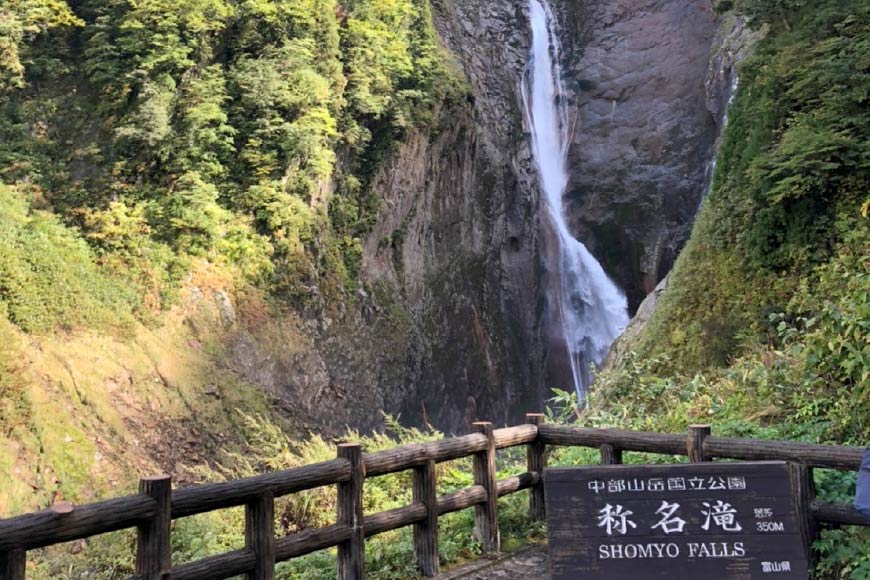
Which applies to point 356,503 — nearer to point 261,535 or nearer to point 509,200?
point 261,535

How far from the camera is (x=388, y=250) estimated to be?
61.1 feet

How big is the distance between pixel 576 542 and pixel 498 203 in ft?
67.0

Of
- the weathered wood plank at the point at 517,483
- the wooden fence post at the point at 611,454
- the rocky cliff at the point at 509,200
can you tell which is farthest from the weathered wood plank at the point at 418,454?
the rocky cliff at the point at 509,200

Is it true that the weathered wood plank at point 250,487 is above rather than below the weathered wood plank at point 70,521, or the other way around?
below

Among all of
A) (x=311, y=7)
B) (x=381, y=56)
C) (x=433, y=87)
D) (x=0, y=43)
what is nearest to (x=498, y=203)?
(x=433, y=87)

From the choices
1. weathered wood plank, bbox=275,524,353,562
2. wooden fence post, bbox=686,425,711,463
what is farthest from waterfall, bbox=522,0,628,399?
weathered wood plank, bbox=275,524,353,562

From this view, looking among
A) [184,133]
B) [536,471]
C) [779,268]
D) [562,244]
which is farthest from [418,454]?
[562,244]

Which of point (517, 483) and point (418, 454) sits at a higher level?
point (418, 454)

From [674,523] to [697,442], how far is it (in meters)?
1.91

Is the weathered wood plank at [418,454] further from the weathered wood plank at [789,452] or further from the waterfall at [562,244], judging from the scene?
the waterfall at [562,244]

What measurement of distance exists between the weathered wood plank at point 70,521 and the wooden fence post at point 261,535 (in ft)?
2.19

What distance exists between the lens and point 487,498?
5.71 meters

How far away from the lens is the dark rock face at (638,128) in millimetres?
24562

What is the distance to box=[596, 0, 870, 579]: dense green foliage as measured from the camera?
6.31 metres
